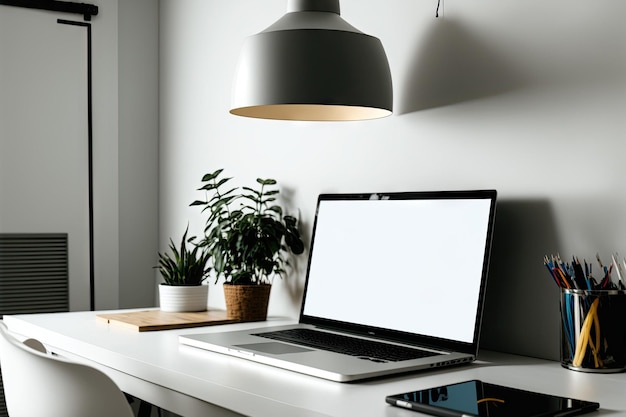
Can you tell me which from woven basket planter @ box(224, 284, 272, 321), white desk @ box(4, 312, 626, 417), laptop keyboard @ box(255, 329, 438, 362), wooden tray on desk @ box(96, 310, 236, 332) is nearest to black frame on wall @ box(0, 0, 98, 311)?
wooden tray on desk @ box(96, 310, 236, 332)

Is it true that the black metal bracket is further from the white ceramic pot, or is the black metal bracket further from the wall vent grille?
the white ceramic pot

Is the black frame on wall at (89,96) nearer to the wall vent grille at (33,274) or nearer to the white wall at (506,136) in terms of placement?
the wall vent grille at (33,274)

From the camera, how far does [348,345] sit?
1.67 metres

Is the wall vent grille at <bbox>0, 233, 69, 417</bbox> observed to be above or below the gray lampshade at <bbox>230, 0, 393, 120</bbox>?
below

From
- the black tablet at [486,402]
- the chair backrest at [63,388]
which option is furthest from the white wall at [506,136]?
the chair backrest at [63,388]

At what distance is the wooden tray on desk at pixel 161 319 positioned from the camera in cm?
203

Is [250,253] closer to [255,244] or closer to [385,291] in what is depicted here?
[255,244]

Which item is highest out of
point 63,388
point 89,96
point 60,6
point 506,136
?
point 60,6

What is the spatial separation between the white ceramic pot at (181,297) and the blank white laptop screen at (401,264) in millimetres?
443

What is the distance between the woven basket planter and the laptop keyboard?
30 centimetres

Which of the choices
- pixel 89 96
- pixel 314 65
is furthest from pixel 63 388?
pixel 89 96

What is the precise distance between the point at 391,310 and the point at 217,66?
4.20 ft

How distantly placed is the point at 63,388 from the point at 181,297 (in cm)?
98

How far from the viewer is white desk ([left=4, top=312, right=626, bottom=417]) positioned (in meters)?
1.21
